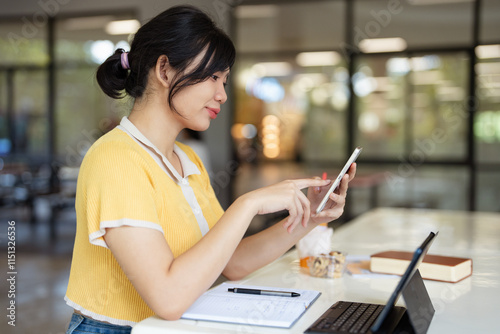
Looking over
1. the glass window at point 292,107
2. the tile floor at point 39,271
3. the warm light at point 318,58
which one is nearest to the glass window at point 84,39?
the glass window at point 292,107

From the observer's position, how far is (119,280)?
138cm

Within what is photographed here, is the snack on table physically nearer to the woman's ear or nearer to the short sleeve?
the short sleeve

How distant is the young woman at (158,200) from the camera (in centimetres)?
122

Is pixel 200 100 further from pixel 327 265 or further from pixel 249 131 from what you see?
pixel 249 131

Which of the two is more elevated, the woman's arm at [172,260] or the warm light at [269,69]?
the warm light at [269,69]

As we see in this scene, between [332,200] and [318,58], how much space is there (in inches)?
278

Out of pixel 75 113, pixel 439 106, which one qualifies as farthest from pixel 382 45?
pixel 75 113

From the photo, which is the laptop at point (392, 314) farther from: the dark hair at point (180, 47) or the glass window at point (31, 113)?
the glass window at point (31, 113)

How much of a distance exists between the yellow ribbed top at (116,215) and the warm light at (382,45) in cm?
560

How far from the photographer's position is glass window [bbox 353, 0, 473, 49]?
249 inches

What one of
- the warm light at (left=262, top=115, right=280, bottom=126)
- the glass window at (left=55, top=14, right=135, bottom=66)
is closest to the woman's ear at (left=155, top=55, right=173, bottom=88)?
the glass window at (left=55, top=14, right=135, bottom=66)

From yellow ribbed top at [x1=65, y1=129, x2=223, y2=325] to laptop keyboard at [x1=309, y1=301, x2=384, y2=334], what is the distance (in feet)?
1.34

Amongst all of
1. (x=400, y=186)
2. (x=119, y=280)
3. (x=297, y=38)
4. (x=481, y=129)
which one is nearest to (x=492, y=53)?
(x=481, y=129)

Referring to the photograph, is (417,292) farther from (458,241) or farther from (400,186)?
(400,186)
